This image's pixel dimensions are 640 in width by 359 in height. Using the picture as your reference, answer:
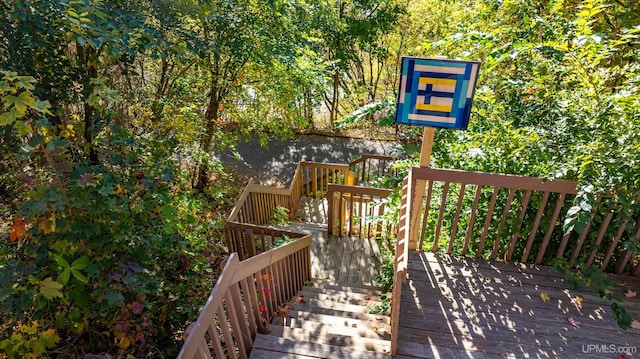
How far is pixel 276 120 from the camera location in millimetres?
7383

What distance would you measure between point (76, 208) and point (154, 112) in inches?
116

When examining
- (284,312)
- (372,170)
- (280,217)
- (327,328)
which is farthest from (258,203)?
(372,170)

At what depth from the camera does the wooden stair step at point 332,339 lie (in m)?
2.69

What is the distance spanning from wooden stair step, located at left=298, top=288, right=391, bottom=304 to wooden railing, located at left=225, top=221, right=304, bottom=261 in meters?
0.66

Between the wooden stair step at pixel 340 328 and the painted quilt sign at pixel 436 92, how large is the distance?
1640mm

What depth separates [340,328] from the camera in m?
3.04

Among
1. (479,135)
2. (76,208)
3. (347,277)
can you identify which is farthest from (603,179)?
(76,208)

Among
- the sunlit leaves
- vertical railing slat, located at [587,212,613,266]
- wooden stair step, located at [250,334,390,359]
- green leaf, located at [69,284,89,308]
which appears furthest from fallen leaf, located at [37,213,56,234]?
vertical railing slat, located at [587,212,613,266]

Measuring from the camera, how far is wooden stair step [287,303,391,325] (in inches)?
131

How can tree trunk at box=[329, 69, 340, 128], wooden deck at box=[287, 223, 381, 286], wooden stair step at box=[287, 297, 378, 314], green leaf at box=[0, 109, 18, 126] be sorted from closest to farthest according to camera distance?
1. green leaf at box=[0, 109, 18, 126]
2. wooden stair step at box=[287, 297, 378, 314]
3. wooden deck at box=[287, 223, 381, 286]
4. tree trunk at box=[329, 69, 340, 128]

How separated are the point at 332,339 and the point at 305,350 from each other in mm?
276

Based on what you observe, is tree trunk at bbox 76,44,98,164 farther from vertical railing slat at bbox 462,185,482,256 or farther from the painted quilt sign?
vertical railing slat at bbox 462,185,482,256

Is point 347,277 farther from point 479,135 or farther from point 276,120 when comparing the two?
point 276,120

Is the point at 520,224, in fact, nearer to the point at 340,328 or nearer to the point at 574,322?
the point at 574,322
